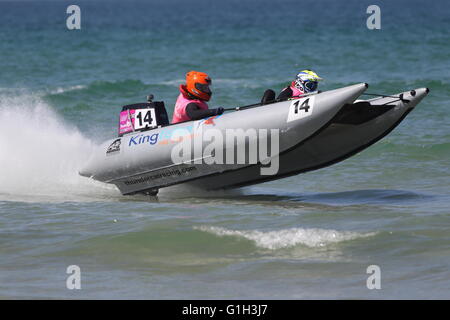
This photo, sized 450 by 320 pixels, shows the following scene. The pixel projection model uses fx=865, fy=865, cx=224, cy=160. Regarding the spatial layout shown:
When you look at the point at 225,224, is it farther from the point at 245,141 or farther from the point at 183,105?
the point at 183,105

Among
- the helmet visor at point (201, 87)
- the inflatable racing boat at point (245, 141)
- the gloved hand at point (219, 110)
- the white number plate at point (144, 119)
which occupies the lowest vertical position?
the inflatable racing boat at point (245, 141)

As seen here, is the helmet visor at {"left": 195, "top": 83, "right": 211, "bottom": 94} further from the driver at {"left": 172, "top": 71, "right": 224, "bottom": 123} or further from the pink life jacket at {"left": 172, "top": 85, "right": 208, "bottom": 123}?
the pink life jacket at {"left": 172, "top": 85, "right": 208, "bottom": 123}

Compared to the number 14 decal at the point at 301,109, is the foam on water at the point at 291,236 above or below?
below

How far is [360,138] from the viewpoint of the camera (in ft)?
32.7

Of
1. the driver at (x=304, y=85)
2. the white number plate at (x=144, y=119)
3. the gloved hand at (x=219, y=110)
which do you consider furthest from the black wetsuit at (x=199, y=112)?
the driver at (x=304, y=85)

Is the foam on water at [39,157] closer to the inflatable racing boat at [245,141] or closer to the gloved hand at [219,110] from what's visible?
the inflatable racing boat at [245,141]

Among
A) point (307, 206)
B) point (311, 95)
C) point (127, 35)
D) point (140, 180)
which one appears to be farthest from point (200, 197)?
point (127, 35)

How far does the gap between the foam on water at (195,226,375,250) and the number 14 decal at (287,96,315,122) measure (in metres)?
1.41

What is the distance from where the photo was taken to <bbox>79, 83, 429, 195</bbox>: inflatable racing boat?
908 cm

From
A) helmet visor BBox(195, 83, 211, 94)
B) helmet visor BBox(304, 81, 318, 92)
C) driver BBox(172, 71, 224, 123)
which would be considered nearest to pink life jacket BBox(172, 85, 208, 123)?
driver BBox(172, 71, 224, 123)

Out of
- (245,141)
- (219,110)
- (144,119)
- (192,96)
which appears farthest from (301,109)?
(144,119)

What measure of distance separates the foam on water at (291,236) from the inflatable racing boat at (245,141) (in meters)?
1.41

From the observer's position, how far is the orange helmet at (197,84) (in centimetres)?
989
